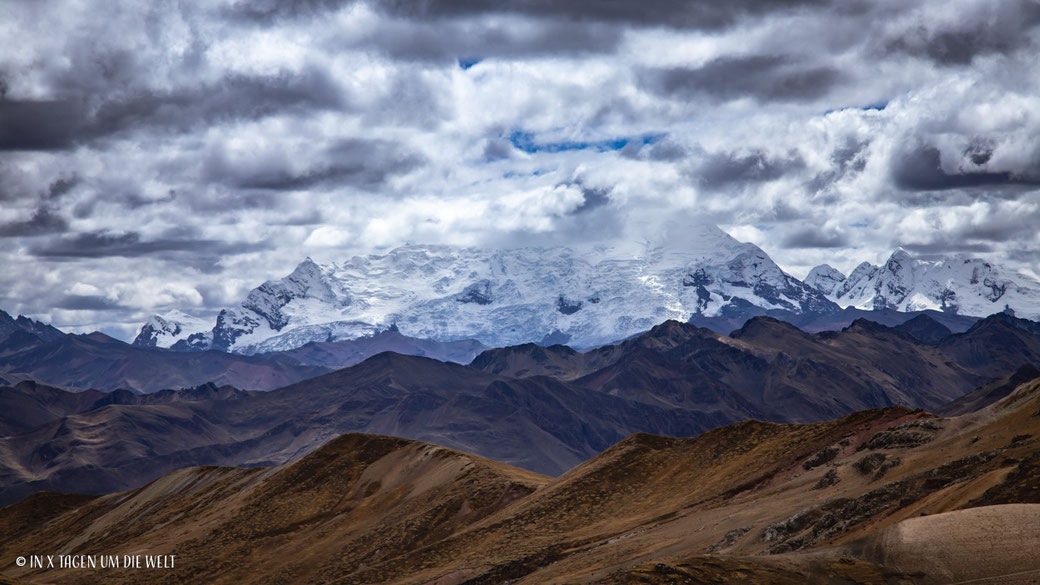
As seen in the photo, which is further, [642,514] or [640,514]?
[640,514]

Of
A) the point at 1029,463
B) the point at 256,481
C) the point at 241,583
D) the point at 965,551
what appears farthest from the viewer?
the point at 256,481

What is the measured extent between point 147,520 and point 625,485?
3245 inches

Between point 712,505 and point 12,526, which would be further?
point 12,526

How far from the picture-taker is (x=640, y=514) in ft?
282

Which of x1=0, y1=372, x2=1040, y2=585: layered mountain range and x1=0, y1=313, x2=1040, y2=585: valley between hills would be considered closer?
→ x1=0, y1=372, x2=1040, y2=585: layered mountain range

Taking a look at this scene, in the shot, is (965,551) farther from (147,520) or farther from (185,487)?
(185,487)

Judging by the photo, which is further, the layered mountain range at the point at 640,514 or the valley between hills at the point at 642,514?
the valley between hills at the point at 642,514

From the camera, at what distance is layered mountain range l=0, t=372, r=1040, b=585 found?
45125 mm

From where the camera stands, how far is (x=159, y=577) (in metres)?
108

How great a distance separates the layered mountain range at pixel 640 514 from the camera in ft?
148

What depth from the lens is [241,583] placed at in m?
103

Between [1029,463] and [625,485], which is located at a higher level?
[1029,463]

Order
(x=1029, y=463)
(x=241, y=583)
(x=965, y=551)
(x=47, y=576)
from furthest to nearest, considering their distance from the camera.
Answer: (x=47, y=576) → (x=241, y=583) → (x=1029, y=463) → (x=965, y=551)

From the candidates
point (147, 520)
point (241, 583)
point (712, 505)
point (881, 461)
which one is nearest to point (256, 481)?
point (147, 520)
